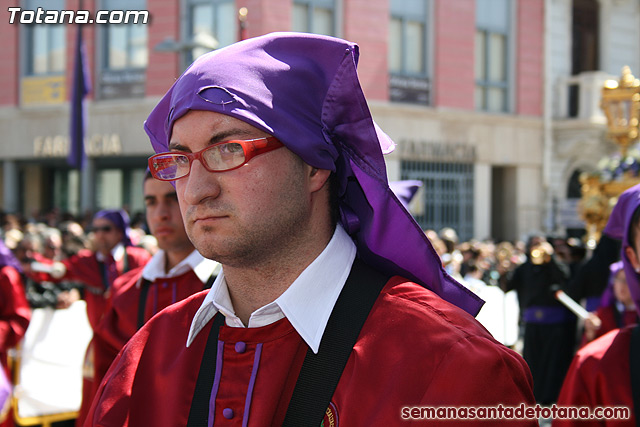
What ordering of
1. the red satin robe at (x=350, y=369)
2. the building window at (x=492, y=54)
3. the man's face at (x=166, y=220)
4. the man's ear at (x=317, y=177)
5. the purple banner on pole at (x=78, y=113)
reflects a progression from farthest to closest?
the building window at (x=492, y=54), the purple banner on pole at (x=78, y=113), the man's face at (x=166, y=220), the man's ear at (x=317, y=177), the red satin robe at (x=350, y=369)

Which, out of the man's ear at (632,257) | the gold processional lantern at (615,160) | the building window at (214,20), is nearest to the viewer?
the man's ear at (632,257)

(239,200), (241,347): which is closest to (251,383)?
(241,347)

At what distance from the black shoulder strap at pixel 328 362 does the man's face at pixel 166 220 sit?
7.51ft

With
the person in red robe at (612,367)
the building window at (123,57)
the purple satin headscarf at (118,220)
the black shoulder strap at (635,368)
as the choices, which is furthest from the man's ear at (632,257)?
the building window at (123,57)

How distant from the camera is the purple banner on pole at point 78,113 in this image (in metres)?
11.0

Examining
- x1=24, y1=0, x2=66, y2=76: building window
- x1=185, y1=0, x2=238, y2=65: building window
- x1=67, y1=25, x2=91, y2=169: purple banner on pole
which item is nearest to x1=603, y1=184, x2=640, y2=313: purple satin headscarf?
x1=67, y1=25, x2=91, y2=169: purple banner on pole

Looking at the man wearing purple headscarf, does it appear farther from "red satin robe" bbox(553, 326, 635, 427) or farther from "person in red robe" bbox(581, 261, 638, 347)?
"person in red robe" bbox(581, 261, 638, 347)

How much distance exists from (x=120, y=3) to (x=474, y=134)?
9.19 m

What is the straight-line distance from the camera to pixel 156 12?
18.5 meters

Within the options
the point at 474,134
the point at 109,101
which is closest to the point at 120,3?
the point at 109,101

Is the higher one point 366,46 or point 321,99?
Result: point 366,46

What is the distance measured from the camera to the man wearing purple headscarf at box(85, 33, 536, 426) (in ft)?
6.05

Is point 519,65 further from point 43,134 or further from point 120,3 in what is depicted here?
point 43,134

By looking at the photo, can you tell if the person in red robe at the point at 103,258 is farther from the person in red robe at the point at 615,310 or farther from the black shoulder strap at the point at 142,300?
the person in red robe at the point at 615,310
